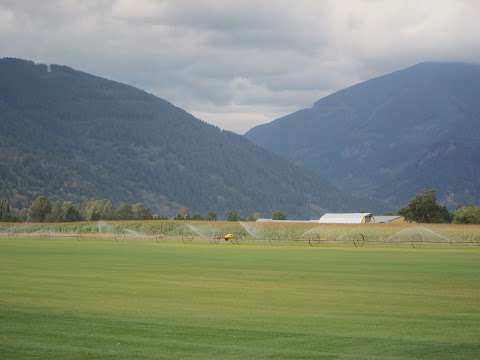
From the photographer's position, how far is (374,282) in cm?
3381

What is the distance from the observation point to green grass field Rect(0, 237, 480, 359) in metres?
16.7

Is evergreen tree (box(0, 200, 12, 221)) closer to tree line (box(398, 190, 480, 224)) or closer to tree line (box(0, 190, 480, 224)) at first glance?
tree line (box(0, 190, 480, 224))

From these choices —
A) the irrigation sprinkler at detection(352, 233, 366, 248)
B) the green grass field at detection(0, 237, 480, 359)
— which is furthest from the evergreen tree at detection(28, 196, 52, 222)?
the green grass field at detection(0, 237, 480, 359)

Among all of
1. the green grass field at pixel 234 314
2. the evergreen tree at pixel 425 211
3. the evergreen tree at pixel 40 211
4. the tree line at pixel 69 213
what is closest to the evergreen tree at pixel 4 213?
the tree line at pixel 69 213

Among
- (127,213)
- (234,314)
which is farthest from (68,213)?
(234,314)

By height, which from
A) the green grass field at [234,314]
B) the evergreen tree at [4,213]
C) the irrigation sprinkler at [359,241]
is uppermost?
the evergreen tree at [4,213]

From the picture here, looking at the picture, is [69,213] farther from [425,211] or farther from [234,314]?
[234,314]

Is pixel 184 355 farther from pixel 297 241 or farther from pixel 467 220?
pixel 467 220

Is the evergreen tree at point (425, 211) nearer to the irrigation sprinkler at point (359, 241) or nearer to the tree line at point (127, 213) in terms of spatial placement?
the tree line at point (127, 213)

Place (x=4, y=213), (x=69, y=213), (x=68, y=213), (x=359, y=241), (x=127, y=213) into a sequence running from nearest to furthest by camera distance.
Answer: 1. (x=359, y=241)
2. (x=68, y=213)
3. (x=69, y=213)
4. (x=4, y=213)
5. (x=127, y=213)

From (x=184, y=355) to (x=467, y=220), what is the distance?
4497 inches

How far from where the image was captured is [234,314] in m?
22.2

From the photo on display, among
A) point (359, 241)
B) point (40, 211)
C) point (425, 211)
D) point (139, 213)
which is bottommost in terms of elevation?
point (359, 241)

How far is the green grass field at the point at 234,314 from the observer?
1669 cm
